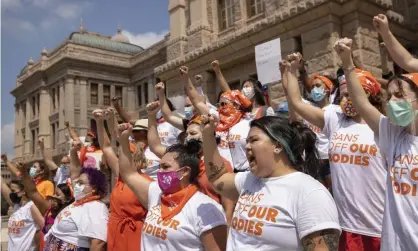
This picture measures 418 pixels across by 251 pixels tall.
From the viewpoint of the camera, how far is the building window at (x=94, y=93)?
41312mm

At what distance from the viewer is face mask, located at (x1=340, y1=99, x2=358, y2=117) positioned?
3.34 metres

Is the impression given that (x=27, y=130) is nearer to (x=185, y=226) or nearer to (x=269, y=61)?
(x=269, y=61)

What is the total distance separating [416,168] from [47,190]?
5.67m

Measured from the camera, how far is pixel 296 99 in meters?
3.47

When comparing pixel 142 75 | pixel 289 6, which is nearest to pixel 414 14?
pixel 289 6

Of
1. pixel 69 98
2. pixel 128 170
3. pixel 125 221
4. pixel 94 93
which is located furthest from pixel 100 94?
pixel 128 170

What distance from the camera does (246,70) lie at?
10992mm

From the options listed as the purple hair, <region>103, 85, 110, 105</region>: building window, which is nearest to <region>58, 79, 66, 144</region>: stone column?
<region>103, 85, 110, 105</region>: building window

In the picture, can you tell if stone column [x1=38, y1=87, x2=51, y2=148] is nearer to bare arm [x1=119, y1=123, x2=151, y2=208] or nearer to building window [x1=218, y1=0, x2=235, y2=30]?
building window [x1=218, y1=0, x2=235, y2=30]

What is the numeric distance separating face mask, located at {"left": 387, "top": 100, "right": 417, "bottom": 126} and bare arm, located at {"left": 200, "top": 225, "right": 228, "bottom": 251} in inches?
51.8

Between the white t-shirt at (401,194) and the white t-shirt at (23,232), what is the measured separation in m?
4.48

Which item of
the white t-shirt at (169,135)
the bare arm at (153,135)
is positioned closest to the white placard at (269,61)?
the white t-shirt at (169,135)

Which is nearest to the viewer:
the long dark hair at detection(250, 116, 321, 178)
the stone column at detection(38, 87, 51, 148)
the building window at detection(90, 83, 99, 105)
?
the long dark hair at detection(250, 116, 321, 178)

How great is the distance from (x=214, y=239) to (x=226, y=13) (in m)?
10.3
